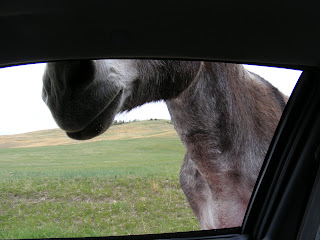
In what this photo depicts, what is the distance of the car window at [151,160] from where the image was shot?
1820 mm

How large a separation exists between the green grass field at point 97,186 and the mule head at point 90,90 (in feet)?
0.77

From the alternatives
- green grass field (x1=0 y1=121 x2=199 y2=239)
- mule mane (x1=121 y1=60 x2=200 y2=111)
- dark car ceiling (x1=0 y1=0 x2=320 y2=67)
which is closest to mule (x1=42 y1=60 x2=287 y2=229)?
mule mane (x1=121 y1=60 x2=200 y2=111)

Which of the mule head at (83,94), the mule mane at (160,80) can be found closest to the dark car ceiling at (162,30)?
the mule head at (83,94)

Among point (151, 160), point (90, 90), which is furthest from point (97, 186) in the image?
point (90, 90)

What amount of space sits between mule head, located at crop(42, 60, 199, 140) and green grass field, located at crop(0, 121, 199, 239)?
0.23 metres

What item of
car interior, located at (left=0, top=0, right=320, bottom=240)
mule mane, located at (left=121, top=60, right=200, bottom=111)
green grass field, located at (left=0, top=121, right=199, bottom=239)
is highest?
car interior, located at (left=0, top=0, right=320, bottom=240)

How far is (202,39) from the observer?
1028mm

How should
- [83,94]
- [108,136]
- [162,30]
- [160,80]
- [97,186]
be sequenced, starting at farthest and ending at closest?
1. [97,186]
2. [160,80]
3. [108,136]
4. [83,94]
5. [162,30]

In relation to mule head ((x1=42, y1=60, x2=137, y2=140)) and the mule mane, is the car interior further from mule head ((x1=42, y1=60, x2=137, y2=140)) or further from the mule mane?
the mule mane

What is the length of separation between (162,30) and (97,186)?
5.33 feet

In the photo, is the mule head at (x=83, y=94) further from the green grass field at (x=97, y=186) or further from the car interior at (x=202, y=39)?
the green grass field at (x=97, y=186)

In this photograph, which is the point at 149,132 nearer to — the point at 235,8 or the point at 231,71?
the point at 231,71

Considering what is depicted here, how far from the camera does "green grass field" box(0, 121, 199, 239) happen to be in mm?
1882

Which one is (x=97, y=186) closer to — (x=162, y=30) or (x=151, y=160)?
(x=151, y=160)
